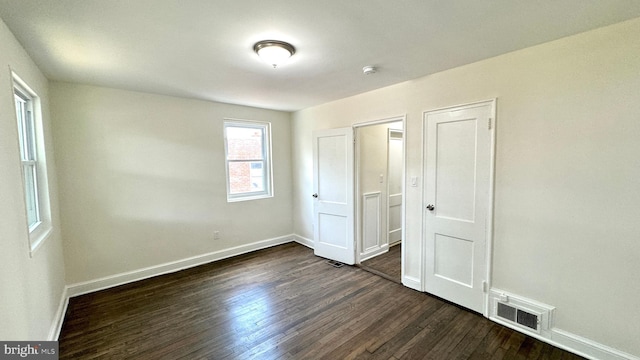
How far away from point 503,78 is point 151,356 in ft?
12.4

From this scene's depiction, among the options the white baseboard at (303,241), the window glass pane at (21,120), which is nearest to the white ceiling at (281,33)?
the window glass pane at (21,120)

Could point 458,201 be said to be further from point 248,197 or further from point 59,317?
point 59,317

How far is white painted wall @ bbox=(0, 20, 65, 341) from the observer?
1379 millimetres

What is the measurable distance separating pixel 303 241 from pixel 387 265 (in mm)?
1621

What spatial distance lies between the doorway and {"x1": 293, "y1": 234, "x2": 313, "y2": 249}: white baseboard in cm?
105

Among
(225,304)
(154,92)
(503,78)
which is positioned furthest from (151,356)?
(503,78)

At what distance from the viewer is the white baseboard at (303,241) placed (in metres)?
4.47

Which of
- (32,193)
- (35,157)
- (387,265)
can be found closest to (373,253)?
(387,265)

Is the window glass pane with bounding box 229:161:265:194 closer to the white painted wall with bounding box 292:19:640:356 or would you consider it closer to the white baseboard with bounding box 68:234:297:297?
the white baseboard with bounding box 68:234:297:297

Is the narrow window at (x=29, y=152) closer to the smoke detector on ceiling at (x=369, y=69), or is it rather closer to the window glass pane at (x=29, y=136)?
the window glass pane at (x=29, y=136)

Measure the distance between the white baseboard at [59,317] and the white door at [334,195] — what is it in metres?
2.95

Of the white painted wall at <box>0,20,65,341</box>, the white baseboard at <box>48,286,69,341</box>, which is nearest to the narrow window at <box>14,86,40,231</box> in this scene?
the white painted wall at <box>0,20,65,341</box>

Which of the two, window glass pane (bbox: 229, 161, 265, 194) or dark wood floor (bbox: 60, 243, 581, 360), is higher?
window glass pane (bbox: 229, 161, 265, 194)

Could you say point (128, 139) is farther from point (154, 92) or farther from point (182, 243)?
point (182, 243)
